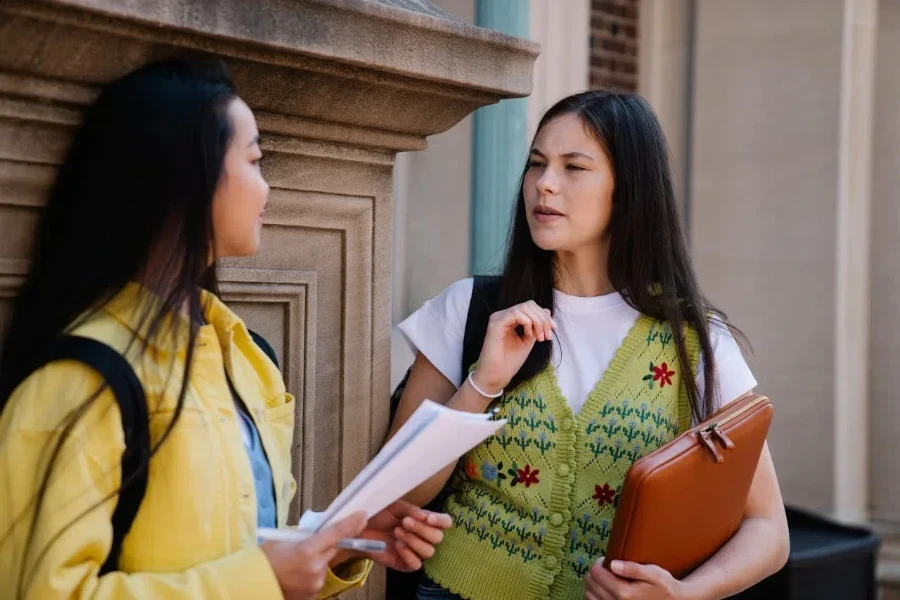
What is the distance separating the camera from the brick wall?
22.1 feet

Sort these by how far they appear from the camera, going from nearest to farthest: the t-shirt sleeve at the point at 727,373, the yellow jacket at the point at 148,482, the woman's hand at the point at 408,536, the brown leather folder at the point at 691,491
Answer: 1. the yellow jacket at the point at 148,482
2. the woman's hand at the point at 408,536
3. the brown leather folder at the point at 691,491
4. the t-shirt sleeve at the point at 727,373

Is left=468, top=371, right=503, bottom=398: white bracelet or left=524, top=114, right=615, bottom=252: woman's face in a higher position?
left=524, top=114, right=615, bottom=252: woman's face

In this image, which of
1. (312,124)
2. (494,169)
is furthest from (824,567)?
(312,124)

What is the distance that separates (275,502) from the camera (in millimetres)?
1805

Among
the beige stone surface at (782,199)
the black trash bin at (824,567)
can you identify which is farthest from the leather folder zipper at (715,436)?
the beige stone surface at (782,199)

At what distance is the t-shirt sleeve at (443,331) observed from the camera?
8.27 ft

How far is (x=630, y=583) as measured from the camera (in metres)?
2.18

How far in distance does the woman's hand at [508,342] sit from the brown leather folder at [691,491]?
0.35 metres

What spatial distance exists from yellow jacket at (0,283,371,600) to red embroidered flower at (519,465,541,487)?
2.61ft

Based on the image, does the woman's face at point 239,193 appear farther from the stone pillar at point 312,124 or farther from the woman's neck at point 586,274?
the woman's neck at point 586,274

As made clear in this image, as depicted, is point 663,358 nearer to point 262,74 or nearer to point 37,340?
point 262,74

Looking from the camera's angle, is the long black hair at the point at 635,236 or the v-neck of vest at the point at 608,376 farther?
the long black hair at the point at 635,236

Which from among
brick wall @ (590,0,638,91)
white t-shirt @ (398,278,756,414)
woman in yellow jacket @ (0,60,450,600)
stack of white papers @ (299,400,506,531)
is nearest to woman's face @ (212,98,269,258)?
woman in yellow jacket @ (0,60,450,600)

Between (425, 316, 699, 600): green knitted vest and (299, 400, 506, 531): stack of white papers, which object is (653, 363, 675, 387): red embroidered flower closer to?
(425, 316, 699, 600): green knitted vest
